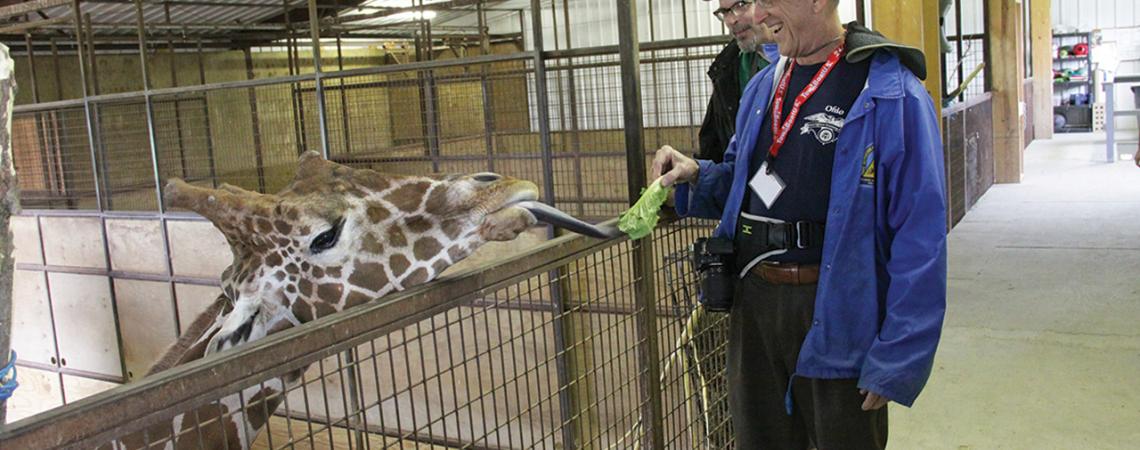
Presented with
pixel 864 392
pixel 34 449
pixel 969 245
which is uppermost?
pixel 34 449

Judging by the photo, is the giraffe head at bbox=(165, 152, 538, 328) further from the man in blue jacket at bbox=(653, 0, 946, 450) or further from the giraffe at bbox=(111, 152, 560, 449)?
the man in blue jacket at bbox=(653, 0, 946, 450)

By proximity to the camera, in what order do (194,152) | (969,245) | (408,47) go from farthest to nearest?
(408,47) < (194,152) < (969,245)

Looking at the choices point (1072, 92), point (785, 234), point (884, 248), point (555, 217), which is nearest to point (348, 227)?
point (555, 217)

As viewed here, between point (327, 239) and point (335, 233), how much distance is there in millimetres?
24

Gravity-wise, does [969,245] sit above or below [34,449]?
below

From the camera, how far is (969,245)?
763cm

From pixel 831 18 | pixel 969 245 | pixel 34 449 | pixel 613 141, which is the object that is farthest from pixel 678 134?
pixel 34 449

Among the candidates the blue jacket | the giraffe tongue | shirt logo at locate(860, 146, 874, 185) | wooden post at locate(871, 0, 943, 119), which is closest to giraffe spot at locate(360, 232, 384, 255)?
the giraffe tongue

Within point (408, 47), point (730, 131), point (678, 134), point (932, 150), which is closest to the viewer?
point (932, 150)

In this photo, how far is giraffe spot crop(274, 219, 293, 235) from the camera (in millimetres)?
2248

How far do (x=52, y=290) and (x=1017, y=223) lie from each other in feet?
28.0

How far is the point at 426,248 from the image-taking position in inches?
87.4

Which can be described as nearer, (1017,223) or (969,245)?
(969,245)

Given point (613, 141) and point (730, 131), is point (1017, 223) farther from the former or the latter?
point (730, 131)
